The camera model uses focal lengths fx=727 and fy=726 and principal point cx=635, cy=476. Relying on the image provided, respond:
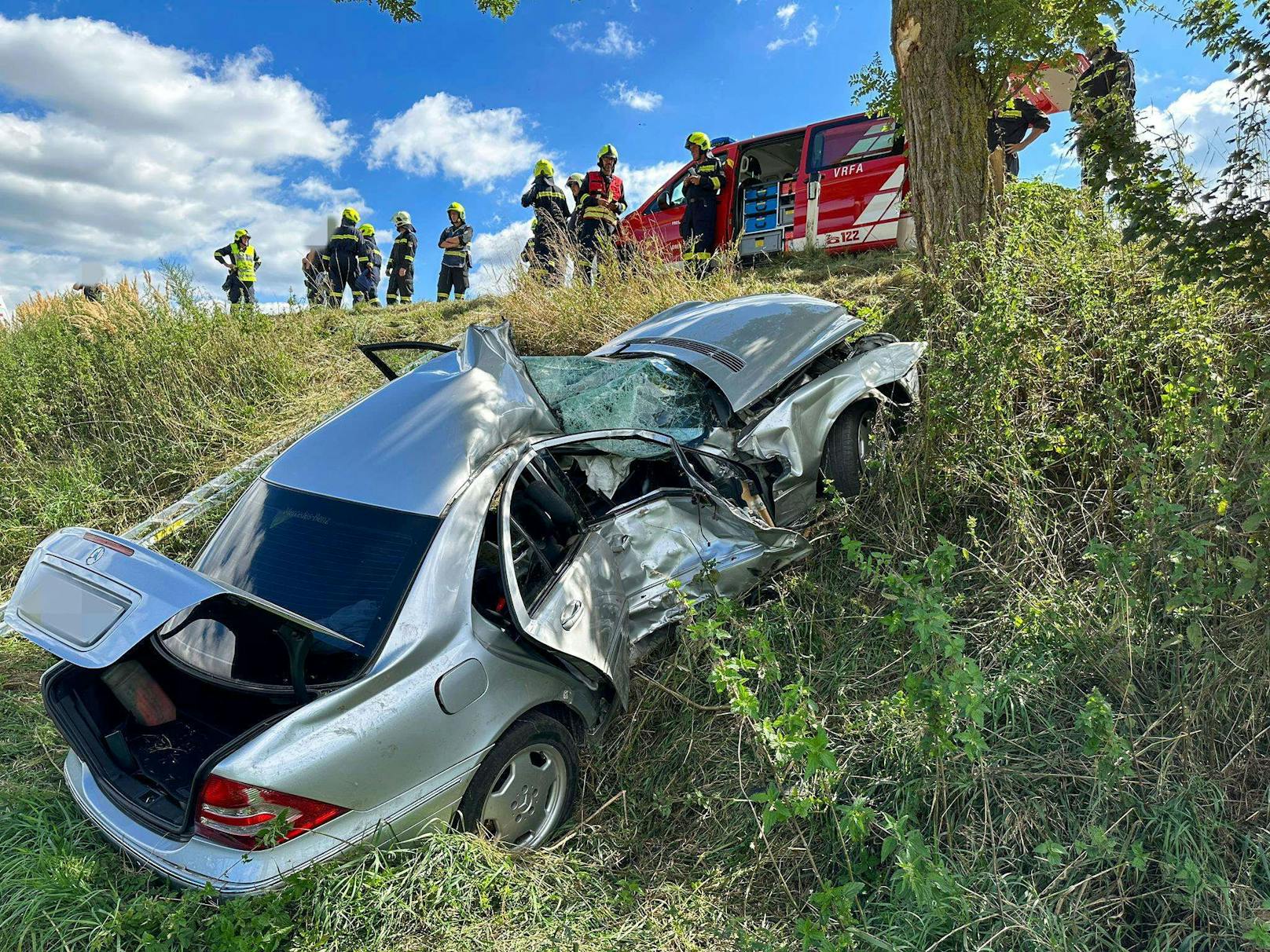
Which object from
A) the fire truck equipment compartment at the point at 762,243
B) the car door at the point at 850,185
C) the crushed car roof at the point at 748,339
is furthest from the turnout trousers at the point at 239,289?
the crushed car roof at the point at 748,339

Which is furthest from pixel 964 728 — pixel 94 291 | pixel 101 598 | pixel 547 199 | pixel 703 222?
pixel 94 291

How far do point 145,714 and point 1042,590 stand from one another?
3.60 metres

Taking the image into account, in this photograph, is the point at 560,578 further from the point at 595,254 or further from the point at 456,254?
the point at 456,254

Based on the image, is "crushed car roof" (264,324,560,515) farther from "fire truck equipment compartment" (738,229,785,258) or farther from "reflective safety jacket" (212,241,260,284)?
"reflective safety jacket" (212,241,260,284)

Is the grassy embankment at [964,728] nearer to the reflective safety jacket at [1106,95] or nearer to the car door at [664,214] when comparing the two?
the reflective safety jacket at [1106,95]

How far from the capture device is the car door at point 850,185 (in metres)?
8.82

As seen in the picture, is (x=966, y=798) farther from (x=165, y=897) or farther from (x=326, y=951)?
(x=165, y=897)

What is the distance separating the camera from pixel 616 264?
784 centimetres

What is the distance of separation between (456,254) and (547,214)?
141 inches

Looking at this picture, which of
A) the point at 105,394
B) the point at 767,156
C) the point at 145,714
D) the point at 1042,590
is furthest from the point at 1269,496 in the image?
the point at 767,156

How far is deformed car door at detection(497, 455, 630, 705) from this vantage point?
2.63m

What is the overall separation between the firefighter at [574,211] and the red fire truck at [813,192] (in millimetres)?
719

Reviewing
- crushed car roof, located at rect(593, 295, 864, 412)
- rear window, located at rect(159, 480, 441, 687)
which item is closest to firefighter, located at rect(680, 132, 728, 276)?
crushed car roof, located at rect(593, 295, 864, 412)

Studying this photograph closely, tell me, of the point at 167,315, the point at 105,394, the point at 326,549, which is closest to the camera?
the point at 326,549
